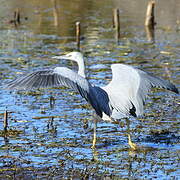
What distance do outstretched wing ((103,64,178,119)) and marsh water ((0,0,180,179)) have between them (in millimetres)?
632

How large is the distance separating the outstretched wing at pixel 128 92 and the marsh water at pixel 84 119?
0.63m

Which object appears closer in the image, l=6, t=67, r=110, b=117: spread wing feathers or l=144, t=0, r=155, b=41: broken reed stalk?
l=6, t=67, r=110, b=117: spread wing feathers

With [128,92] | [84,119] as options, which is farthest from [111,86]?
[84,119]

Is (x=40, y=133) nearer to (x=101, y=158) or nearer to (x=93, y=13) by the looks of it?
(x=101, y=158)

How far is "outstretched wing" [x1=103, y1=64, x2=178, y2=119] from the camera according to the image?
8.30 meters

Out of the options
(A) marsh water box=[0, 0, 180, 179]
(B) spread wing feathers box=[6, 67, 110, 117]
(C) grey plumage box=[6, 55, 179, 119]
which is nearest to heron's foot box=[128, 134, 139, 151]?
(A) marsh water box=[0, 0, 180, 179]

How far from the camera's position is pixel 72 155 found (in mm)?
8055

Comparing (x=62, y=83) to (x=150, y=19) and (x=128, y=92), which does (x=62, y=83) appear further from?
(x=150, y=19)

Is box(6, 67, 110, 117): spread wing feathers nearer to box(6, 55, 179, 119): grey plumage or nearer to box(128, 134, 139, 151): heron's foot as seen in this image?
box(6, 55, 179, 119): grey plumage

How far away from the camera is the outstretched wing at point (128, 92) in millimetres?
8305

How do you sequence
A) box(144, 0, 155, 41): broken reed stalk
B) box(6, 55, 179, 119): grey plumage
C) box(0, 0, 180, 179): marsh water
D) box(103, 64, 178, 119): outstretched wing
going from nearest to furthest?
box(0, 0, 180, 179): marsh water → box(6, 55, 179, 119): grey plumage → box(103, 64, 178, 119): outstretched wing → box(144, 0, 155, 41): broken reed stalk

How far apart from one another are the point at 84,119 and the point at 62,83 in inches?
106

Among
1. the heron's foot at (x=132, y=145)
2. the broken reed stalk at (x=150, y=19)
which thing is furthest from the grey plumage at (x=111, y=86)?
the broken reed stalk at (x=150, y=19)

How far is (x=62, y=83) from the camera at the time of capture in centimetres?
757
